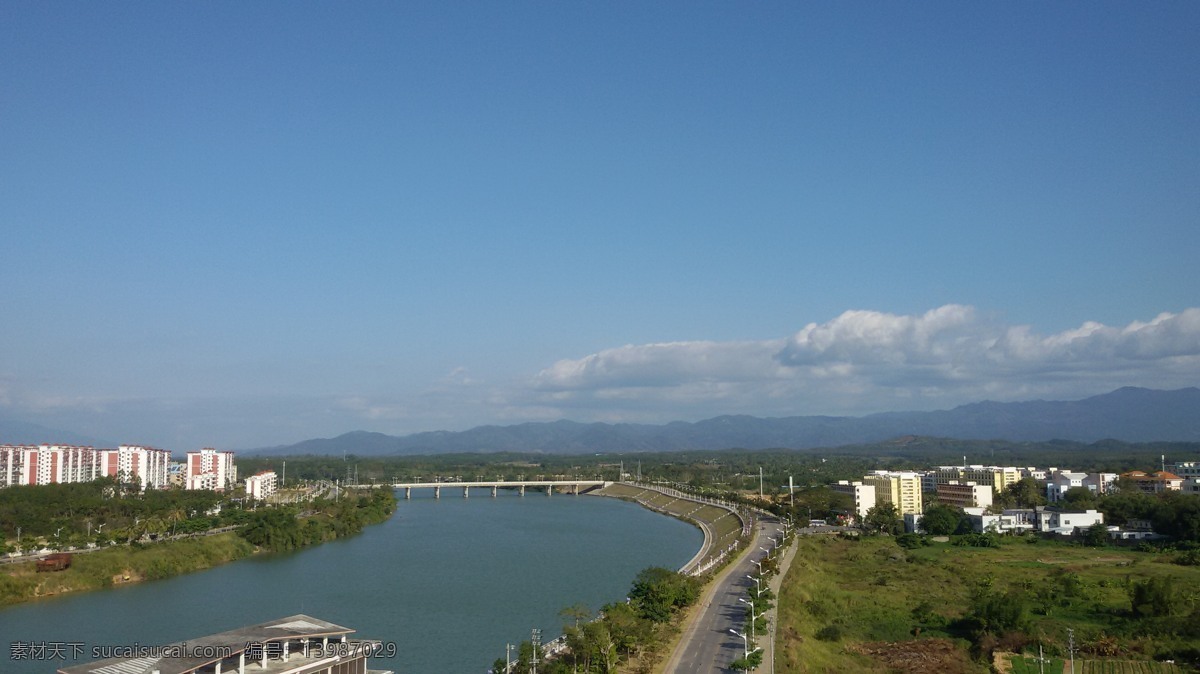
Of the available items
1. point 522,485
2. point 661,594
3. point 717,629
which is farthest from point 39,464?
point 717,629

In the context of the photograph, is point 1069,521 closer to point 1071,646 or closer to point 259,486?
point 1071,646

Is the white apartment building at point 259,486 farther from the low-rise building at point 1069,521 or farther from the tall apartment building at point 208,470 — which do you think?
the low-rise building at point 1069,521

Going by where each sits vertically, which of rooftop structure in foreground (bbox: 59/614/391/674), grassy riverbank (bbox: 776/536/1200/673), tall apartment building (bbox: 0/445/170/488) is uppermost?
tall apartment building (bbox: 0/445/170/488)

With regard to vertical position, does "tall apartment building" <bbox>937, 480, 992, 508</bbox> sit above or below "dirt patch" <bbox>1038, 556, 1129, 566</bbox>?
above

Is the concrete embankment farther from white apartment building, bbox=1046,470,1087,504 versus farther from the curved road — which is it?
white apartment building, bbox=1046,470,1087,504

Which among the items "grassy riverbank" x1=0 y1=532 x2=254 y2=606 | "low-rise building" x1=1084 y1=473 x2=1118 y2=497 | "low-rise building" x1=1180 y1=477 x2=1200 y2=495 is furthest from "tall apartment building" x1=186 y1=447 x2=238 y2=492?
"low-rise building" x1=1180 y1=477 x2=1200 y2=495

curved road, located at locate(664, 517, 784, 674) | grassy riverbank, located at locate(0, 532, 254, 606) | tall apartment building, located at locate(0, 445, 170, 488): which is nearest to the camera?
curved road, located at locate(664, 517, 784, 674)

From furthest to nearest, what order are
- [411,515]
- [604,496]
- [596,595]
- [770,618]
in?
[604,496]
[411,515]
[596,595]
[770,618]

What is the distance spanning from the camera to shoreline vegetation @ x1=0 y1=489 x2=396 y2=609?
792 inches

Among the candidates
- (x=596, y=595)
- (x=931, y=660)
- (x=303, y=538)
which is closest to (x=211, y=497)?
(x=303, y=538)

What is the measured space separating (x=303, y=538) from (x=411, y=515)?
49.8 ft

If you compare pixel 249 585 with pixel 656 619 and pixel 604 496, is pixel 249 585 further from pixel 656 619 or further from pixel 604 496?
pixel 604 496

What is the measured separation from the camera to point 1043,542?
29.3 metres

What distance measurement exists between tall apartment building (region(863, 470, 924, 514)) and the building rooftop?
109 ft
